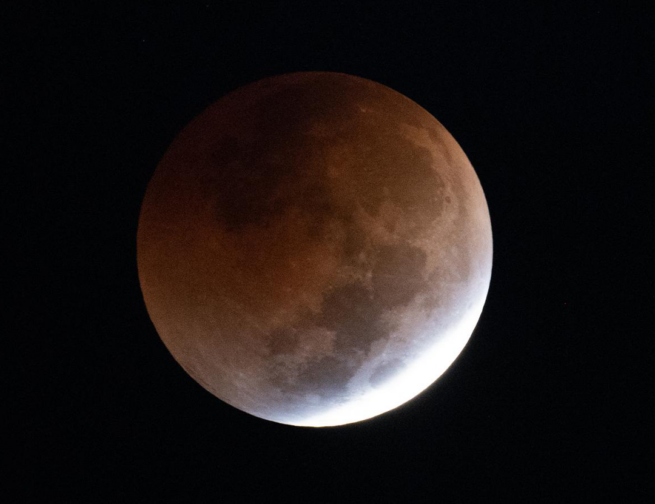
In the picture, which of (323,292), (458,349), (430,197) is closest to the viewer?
(323,292)

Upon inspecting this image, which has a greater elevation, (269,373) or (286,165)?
(286,165)

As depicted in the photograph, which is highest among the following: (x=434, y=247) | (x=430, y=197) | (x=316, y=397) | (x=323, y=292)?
(x=430, y=197)

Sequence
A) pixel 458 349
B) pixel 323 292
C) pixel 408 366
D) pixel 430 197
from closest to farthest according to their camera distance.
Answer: pixel 323 292 → pixel 430 197 → pixel 408 366 → pixel 458 349

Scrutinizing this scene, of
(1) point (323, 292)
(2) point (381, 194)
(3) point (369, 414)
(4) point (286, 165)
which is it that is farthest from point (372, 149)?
(3) point (369, 414)

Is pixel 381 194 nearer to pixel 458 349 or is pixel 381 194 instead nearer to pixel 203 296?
pixel 203 296

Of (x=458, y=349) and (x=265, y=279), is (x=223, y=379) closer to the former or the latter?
(x=265, y=279)

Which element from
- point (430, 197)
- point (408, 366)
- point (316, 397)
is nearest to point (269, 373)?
point (316, 397)

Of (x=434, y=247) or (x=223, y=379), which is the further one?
(x=223, y=379)
